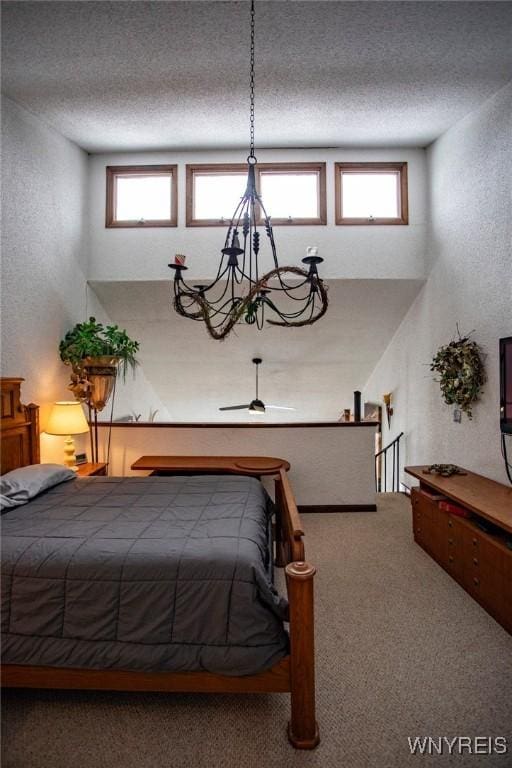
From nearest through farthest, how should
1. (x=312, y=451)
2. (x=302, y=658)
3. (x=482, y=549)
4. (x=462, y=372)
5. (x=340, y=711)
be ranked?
(x=302, y=658) < (x=340, y=711) < (x=482, y=549) < (x=462, y=372) < (x=312, y=451)

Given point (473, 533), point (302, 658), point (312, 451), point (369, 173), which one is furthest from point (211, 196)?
point (302, 658)

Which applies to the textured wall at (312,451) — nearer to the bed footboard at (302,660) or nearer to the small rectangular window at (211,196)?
the small rectangular window at (211,196)

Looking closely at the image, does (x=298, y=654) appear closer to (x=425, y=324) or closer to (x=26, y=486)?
(x=26, y=486)

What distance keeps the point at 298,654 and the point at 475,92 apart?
169 inches

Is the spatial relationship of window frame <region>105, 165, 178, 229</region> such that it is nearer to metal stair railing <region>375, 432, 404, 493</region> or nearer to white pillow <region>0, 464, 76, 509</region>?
white pillow <region>0, 464, 76, 509</region>

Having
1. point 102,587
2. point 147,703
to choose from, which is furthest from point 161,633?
point 147,703

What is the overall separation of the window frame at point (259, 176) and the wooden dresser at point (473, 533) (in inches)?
114

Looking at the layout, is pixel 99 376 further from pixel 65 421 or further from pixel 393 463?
pixel 393 463

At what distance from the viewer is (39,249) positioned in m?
3.58

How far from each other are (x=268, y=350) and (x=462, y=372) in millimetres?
2617

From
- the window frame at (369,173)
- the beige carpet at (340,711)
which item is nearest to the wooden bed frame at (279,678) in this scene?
the beige carpet at (340,711)

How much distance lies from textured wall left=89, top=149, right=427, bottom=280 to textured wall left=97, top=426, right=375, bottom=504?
1790mm

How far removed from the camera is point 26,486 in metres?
2.50

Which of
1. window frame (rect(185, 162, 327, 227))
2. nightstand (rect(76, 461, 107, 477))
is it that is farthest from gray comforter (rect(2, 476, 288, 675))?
window frame (rect(185, 162, 327, 227))
